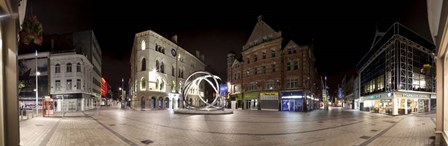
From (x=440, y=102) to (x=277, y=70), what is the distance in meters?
35.6

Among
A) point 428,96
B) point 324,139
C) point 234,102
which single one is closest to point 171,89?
point 234,102

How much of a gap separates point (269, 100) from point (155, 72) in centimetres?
2312

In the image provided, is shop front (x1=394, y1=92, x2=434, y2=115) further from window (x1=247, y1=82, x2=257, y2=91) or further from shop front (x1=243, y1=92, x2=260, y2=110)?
window (x1=247, y1=82, x2=257, y2=91)

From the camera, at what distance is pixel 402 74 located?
3400 cm

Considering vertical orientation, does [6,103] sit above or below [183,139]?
above

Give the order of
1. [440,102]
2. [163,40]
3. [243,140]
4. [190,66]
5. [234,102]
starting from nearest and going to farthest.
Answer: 1. [440,102]
2. [243,140]
3. [234,102]
4. [163,40]
5. [190,66]

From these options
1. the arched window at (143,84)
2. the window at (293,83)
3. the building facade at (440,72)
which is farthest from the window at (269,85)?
the building facade at (440,72)

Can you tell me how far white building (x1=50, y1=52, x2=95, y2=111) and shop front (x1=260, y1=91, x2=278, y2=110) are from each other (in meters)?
31.8

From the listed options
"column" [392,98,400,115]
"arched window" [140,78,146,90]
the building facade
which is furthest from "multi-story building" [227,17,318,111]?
the building facade

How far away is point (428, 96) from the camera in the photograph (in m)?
38.4

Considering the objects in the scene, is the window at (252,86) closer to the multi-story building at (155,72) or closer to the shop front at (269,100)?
the shop front at (269,100)

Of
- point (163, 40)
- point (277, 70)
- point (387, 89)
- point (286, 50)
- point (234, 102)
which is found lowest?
point (234, 102)

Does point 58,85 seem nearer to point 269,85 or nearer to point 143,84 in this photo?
point 143,84

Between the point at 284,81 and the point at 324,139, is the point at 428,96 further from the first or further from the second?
the point at 324,139
